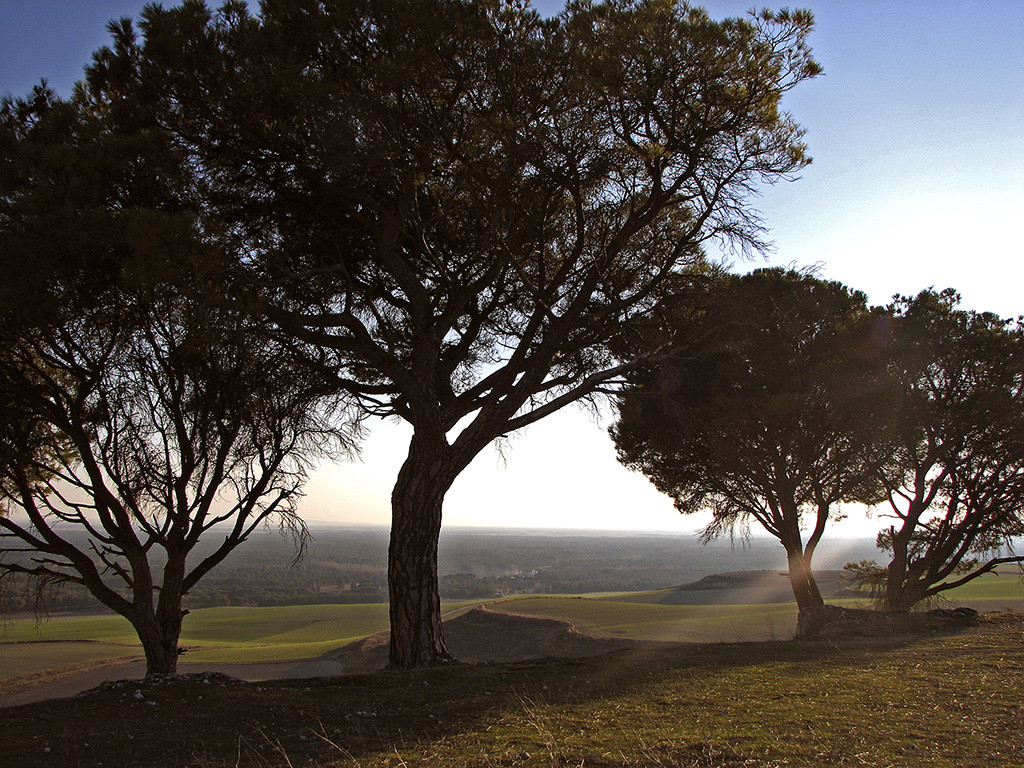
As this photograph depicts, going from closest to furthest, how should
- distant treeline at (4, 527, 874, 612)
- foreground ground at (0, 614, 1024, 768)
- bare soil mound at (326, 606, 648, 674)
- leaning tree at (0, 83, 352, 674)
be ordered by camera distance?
foreground ground at (0, 614, 1024, 768)
leaning tree at (0, 83, 352, 674)
bare soil mound at (326, 606, 648, 674)
distant treeline at (4, 527, 874, 612)

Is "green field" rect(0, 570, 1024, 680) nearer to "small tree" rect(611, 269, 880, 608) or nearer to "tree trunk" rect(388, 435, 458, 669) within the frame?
"small tree" rect(611, 269, 880, 608)

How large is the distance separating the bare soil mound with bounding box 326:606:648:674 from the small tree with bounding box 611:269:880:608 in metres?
4.40

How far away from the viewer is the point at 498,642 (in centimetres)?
1853

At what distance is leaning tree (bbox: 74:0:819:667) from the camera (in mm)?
7773

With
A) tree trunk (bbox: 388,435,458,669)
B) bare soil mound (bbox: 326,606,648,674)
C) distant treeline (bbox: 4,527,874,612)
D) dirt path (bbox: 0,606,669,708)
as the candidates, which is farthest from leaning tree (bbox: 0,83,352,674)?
bare soil mound (bbox: 326,606,648,674)

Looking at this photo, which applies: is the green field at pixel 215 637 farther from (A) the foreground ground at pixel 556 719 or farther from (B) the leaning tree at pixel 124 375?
(A) the foreground ground at pixel 556 719

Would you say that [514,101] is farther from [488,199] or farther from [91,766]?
[91,766]

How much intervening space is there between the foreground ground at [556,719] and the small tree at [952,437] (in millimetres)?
9332

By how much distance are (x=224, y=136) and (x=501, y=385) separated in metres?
4.61

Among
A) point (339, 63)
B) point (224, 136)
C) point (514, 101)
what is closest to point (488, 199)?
point (514, 101)

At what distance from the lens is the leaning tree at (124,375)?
269 inches

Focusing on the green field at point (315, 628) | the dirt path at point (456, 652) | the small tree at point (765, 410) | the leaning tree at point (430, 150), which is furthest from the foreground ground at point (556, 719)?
the green field at point (315, 628)

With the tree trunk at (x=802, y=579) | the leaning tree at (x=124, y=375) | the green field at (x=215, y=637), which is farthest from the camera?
the green field at (x=215, y=637)

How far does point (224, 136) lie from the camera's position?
8.12 m
